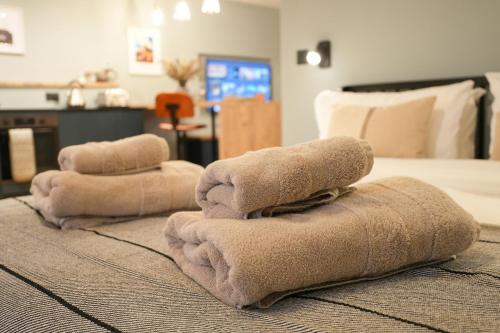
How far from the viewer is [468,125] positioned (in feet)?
7.86

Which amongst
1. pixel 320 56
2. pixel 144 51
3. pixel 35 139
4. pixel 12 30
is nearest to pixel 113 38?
pixel 144 51

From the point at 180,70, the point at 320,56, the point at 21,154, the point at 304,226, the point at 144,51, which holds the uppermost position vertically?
the point at 144,51

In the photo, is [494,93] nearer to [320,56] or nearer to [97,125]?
[320,56]

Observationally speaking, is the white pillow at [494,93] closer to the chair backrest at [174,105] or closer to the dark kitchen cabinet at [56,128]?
the chair backrest at [174,105]

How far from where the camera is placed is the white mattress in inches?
55.7

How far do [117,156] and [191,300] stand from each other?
0.79 m

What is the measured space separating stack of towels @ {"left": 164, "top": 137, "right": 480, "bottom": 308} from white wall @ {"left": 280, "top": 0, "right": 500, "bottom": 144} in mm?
1941

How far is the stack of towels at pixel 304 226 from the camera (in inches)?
29.2

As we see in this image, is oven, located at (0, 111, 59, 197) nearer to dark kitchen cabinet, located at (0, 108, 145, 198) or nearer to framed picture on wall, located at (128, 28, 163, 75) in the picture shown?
dark kitchen cabinet, located at (0, 108, 145, 198)

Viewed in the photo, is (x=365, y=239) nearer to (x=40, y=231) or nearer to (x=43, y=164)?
(x=40, y=231)

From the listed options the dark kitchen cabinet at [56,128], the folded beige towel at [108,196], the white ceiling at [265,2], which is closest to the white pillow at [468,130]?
the folded beige towel at [108,196]

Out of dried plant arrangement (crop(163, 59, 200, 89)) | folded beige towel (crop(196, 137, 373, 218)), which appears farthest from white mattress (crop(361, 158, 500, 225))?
dried plant arrangement (crop(163, 59, 200, 89))

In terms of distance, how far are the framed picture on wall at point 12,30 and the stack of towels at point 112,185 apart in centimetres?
400

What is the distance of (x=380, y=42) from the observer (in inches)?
117
